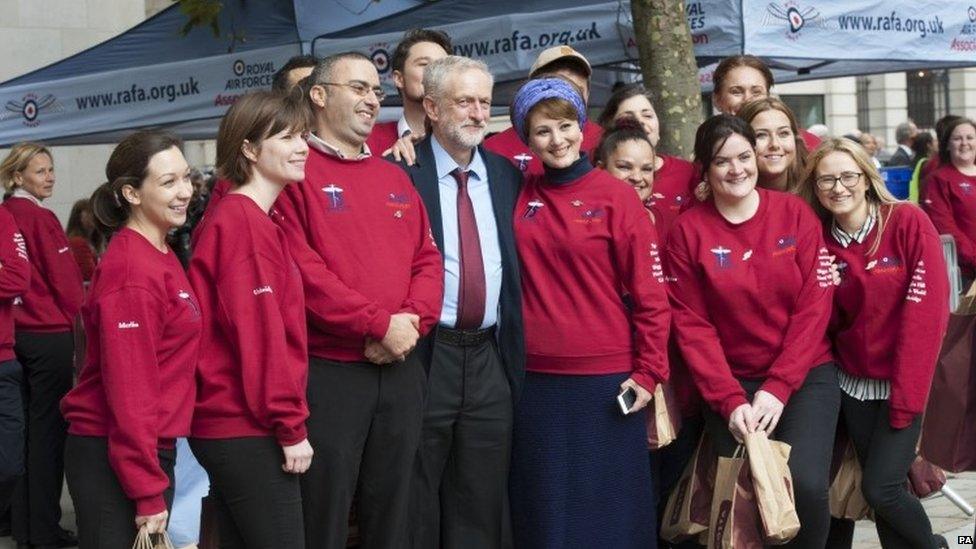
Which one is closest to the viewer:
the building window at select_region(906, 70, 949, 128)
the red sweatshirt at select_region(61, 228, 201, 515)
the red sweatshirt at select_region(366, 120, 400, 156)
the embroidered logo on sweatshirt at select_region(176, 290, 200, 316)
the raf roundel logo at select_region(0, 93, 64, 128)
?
the red sweatshirt at select_region(61, 228, 201, 515)

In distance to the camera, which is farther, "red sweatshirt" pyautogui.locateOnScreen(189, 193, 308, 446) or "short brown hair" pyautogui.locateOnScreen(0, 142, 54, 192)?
"short brown hair" pyautogui.locateOnScreen(0, 142, 54, 192)

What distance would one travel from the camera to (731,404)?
234 inches

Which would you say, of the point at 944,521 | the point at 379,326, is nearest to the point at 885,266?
the point at 379,326

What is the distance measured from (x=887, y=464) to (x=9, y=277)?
461 cm

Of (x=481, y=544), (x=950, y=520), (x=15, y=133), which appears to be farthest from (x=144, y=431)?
(x=15, y=133)

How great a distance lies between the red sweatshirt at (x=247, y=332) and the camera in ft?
15.7

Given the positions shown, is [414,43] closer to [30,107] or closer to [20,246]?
[20,246]

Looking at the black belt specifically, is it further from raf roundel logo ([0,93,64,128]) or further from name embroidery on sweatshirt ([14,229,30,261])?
raf roundel logo ([0,93,64,128])

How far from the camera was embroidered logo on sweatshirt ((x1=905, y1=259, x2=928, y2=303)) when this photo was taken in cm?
597

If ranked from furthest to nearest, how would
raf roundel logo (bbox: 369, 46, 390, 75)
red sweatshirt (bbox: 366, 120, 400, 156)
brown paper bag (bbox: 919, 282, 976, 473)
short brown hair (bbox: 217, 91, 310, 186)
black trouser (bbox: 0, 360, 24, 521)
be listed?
raf roundel logo (bbox: 369, 46, 390, 75) → black trouser (bbox: 0, 360, 24, 521) → red sweatshirt (bbox: 366, 120, 400, 156) → brown paper bag (bbox: 919, 282, 976, 473) → short brown hair (bbox: 217, 91, 310, 186)

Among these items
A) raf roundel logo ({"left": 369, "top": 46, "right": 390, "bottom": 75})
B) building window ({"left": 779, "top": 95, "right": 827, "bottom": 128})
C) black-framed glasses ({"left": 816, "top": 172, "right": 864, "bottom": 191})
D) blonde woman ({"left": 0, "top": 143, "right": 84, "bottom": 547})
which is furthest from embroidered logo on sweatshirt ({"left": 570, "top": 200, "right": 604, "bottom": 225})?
building window ({"left": 779, "top": 95, "right": 827, "bottom": 128})

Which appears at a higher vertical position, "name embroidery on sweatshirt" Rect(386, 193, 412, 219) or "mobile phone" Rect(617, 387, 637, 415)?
"name embroidery on sweatshirt" Rect(386, 193, 412, 219)

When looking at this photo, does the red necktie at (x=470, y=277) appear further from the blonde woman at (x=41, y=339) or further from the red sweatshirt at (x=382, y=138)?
the blonde woman at (x=41, y=339)

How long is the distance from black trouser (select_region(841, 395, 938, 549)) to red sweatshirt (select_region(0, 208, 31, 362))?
434cm
